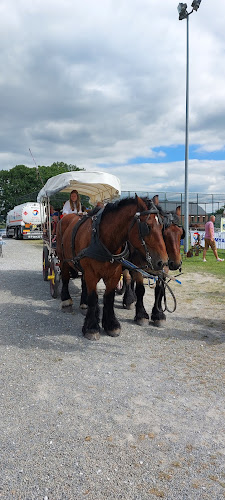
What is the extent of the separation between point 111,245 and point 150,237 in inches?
26.2

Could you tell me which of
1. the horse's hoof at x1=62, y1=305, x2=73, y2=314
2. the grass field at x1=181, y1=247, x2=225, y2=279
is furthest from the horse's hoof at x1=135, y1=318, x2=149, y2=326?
the grass field at x1=181, y1=247, x2=225, y2=279

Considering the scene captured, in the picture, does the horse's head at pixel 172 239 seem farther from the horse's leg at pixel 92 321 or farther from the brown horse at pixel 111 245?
the horse's leg at pixel 92 321

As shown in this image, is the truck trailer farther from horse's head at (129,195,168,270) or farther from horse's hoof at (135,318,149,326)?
horse's head at (129,195,168,270)

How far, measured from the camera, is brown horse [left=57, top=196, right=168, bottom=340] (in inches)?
151

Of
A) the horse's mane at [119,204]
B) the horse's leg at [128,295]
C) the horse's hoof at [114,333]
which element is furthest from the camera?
the horse's leg at [128,295]

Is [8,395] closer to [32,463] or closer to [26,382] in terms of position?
[26,382]

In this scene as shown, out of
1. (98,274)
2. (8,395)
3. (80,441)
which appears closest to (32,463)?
(80,441)

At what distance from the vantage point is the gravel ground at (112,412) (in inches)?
82.4

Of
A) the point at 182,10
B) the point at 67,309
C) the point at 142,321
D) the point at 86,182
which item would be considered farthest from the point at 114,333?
the point at 182,10

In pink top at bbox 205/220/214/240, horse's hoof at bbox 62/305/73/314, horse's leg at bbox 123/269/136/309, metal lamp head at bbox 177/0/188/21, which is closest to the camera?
horse's hoof at bbox 62/305/73/314

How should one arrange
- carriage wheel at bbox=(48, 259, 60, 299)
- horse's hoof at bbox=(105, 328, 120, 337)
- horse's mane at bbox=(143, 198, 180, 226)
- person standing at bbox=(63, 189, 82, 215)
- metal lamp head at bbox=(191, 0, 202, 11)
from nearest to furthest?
horse's mane at bbox=(143, 198, 180, 226), horse's hoof at bbox=(105, 328, 120, 337), carriage wheel at bbox=(48, 259, 60, 299), person standing at bbox=(63, 189, 82, 215), metal lamp head at bbox=(191, 0, 202, 11)

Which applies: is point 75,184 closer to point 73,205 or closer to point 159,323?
point 73,205

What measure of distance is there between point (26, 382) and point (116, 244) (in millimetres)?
1915

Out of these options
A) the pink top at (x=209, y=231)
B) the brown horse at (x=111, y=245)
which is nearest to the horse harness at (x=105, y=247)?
the brown horse at (x=111, y=245)
